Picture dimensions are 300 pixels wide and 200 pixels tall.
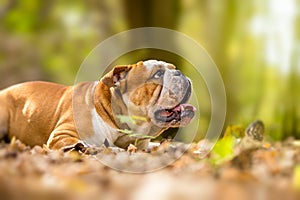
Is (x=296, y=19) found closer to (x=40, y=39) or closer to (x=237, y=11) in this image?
(x=237, y=11)

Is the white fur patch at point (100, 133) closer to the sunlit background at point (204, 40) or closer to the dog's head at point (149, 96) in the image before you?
the dog's head at point (149, 96)

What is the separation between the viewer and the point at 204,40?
923 centimetres

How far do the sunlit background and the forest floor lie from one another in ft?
12.1

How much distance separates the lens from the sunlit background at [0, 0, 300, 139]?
7.97 metres

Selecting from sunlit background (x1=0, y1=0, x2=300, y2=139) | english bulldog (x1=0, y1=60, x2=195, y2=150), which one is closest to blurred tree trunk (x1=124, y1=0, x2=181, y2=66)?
sunlit background (x1=0, y1=0, x2=300, y2=139)

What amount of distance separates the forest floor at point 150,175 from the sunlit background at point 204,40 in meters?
3.69

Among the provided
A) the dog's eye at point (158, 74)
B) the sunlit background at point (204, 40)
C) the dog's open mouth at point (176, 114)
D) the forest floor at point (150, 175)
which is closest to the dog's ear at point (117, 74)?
the dog's eye at point (158, 74)

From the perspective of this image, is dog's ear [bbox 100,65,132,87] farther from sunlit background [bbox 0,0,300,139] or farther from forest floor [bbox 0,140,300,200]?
sunlit background [bbox 0,0,300,139]

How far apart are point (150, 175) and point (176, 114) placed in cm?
108

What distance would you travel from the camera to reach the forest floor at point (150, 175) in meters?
2.02

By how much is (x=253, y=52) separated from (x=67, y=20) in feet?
13.6

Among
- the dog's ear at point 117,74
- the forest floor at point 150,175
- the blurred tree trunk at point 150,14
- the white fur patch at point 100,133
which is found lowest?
the white fur patch at point 100,133

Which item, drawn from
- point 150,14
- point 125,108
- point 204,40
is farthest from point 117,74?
point 204,40

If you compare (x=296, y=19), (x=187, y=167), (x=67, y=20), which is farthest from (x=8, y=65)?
(x=187, y=167)
